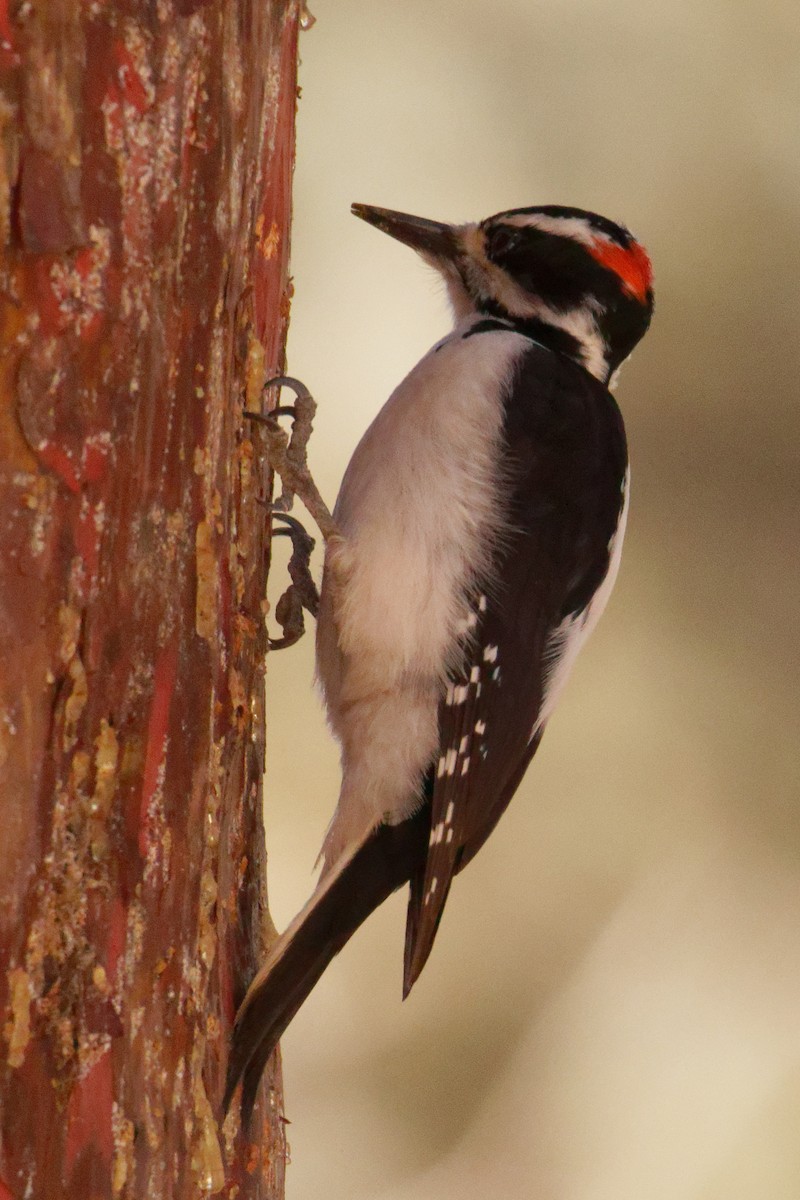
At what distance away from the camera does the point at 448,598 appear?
6.55 feet

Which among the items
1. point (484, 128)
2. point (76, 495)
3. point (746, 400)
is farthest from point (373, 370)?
point (76, 495)

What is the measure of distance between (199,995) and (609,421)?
113cm

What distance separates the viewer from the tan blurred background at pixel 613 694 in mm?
3789

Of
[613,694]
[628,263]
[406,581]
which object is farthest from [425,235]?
[613,694]

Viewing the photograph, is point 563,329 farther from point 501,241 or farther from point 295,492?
point 295,492

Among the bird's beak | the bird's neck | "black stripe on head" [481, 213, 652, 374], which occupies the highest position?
the bird's beak

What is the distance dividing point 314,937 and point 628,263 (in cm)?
128

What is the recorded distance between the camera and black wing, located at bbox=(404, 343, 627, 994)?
196 centimetres

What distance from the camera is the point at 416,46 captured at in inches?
165

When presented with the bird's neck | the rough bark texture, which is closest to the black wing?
the bird's neck

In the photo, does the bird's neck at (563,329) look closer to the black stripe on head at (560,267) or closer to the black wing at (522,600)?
the black stripe on head at (560,267)

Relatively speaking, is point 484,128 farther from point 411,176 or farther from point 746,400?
point 746,400

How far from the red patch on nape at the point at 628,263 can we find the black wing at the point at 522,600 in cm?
26

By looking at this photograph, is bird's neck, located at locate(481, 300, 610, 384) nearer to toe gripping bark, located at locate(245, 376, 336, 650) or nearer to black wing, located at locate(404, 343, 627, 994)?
black wing, located at locate(404, 343, 627, 994)
